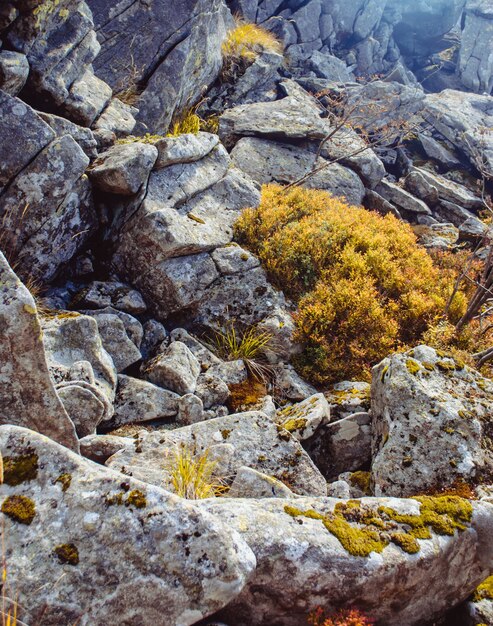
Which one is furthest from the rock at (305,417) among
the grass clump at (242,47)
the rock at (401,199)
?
the grass clump at (242,47)

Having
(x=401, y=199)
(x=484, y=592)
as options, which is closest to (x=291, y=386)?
(x=484, y=592)

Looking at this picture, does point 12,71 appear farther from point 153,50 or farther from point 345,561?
point 345,561

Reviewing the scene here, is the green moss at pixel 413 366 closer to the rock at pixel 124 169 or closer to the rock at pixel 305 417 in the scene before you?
the rock at pixel 305 417

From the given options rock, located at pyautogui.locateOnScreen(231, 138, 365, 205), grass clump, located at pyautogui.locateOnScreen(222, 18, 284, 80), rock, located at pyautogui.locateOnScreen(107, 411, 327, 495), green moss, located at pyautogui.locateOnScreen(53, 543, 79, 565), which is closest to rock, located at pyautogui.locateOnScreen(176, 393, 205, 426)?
rock, located at pyautogui.locateOnScreen(107, 411, 327, 495)

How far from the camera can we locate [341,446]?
7.60 metres

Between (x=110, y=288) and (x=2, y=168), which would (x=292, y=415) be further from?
(x=2, y=168)

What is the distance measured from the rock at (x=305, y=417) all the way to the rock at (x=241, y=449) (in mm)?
717

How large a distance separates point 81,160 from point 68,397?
542 centimetres

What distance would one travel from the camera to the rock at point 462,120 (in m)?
23.7

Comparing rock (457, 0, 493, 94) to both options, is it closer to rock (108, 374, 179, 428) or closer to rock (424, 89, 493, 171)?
rock (424, 89, 493, 171)

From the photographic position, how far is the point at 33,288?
28.0ft

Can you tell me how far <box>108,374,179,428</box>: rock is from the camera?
7324mm

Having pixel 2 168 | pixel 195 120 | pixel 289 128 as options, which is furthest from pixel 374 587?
pixel 289 128

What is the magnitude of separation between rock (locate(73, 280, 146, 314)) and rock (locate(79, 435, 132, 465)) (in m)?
3.69
